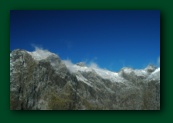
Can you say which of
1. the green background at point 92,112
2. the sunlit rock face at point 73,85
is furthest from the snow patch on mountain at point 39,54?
the green background at point 92,112

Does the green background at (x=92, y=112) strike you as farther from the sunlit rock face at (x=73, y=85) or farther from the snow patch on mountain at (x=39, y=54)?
the snow patch on mountain at (x=39, y=54)

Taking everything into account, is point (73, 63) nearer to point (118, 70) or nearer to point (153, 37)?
point (118, 70)

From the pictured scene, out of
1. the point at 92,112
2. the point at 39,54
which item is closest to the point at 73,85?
the point at 92,112

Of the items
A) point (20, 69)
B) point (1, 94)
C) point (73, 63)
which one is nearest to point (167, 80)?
point (73, 63)

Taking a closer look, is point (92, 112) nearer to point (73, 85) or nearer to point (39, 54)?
point (73, 85)

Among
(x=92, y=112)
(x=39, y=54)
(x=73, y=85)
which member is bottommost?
(x=92, y=112)

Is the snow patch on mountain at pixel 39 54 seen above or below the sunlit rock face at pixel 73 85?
above
